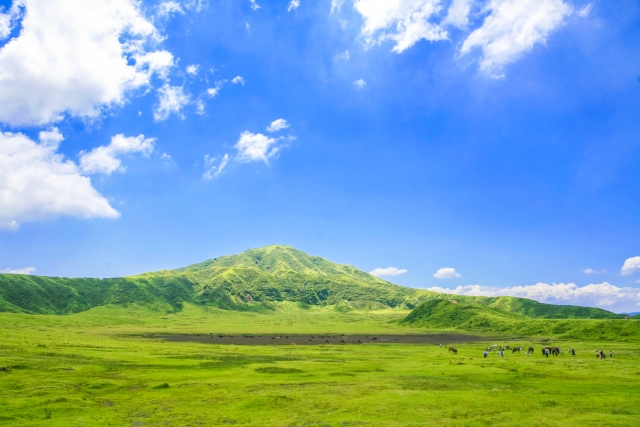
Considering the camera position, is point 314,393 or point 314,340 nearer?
point 314,393

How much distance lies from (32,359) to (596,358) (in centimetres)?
9716

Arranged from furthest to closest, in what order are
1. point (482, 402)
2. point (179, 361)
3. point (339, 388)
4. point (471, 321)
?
point (471, 321) < point (179, 361) < point (339, 388) < point (482, 402)

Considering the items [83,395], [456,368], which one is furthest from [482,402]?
[83,395]

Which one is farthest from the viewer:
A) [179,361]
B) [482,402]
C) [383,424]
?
[179,361]

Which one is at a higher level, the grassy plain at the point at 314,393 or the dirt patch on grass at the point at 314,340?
the grassy plain at the point at 314,393

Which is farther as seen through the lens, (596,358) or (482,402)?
(596,358)

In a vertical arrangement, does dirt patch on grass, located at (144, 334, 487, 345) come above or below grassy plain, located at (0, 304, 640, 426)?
below

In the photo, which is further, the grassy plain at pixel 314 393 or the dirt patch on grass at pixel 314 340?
the dirt patch on grass at pixel 314 340

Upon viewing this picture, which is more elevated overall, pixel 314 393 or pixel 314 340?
pixel 314 393

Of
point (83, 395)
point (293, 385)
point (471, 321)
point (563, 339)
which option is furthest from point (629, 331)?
→ point (83, 395)

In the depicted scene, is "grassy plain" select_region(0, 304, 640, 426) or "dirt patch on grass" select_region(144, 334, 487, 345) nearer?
"grassy plain" select_region(0, 304, 640, 426)

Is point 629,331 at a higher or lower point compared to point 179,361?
higher

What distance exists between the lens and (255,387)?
43.2 m

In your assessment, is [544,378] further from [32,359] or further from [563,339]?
[563,339]
